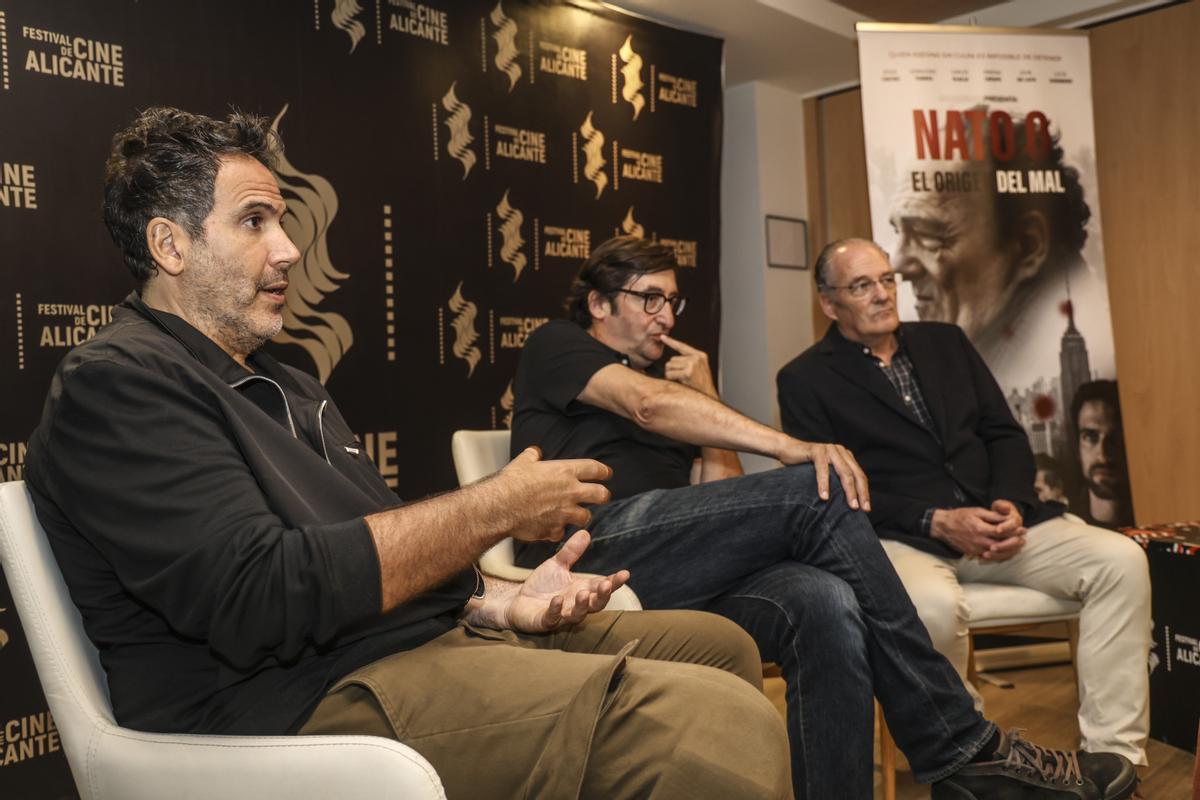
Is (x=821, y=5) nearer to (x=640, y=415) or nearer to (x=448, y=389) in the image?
(x=448, y=389)

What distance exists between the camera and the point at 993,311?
3.62 metres

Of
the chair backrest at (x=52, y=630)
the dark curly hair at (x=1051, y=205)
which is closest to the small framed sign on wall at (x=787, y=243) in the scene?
the dark curly hair at (x=1051, y=205)

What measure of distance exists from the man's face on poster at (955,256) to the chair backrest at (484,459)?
1.87 m

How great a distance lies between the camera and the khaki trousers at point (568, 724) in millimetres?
1053

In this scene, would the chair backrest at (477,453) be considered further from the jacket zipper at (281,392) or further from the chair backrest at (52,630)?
the chair backrest at (52,630)

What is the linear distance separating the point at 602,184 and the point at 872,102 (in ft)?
3.51

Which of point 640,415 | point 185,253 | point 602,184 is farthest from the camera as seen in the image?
point 602,184

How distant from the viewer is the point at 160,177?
1.38 m

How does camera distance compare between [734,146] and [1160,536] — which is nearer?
[1160,536]

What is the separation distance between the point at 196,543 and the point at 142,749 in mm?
246

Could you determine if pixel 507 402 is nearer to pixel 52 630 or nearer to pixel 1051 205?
pixel 1051 205

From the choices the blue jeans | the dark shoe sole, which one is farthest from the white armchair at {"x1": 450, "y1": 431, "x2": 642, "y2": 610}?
the dark shoe sole

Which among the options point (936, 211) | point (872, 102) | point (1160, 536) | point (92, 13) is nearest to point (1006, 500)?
point (1160, 536)

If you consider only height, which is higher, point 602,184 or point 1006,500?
point 602,184
